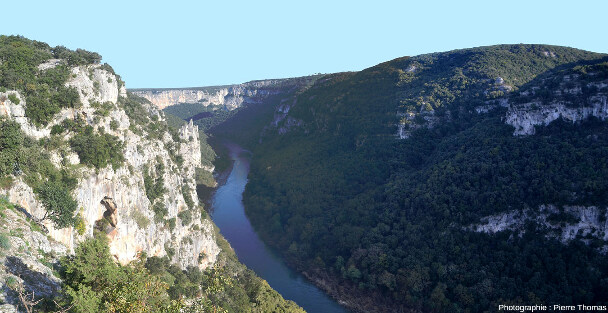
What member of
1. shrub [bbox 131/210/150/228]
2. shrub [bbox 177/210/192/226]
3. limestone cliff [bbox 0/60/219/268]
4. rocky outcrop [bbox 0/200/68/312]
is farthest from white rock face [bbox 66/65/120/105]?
shrub [bbox 177/210/192/226]

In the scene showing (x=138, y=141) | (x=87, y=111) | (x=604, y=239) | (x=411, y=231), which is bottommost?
(x=411, y=231)

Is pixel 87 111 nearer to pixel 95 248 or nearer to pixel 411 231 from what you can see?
pixel 95 248

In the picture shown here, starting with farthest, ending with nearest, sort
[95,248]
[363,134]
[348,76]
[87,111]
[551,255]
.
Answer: [348,76]
[363,134]
[551,255]
[87,111]
[95,248]

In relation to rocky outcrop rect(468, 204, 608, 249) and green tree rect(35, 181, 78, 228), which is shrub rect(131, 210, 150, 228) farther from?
rocky outcrop rect(468, 204, 608, 249)

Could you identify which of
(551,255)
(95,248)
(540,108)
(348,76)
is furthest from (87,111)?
(348,76)

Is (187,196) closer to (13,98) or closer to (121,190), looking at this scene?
(121,190)

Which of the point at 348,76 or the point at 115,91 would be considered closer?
the point at 115,91
